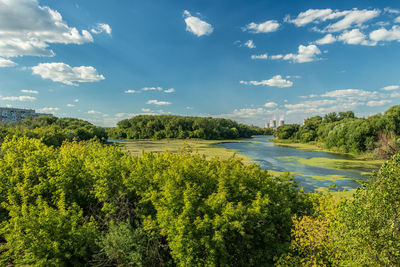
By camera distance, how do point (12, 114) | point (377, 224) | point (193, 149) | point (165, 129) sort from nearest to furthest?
point (377, 224)
point (193, 149)
point (12, 114)
point (165, 129)

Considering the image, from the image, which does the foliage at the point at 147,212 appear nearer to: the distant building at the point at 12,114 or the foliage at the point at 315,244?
the foliage at the point at 315,244

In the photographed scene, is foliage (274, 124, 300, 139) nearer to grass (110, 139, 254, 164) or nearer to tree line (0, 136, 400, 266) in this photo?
grass (110, 139, 254, 164)

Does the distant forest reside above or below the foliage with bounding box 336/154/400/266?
above

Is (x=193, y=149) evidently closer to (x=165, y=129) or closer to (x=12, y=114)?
(x=165, y=129)

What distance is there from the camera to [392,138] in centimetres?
4712

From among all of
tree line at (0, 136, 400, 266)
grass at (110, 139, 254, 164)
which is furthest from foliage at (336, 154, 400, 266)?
grass at (110, 139, 254, 164)

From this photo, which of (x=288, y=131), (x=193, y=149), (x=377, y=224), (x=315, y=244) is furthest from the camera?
(x=288, y=131)

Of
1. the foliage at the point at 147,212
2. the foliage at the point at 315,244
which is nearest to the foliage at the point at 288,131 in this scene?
the foliage at the point at 147,212

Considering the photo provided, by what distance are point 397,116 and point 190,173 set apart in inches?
2449

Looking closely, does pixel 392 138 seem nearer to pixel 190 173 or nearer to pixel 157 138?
pixel 190 173

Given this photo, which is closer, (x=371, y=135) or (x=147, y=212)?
(x=147, y=212)

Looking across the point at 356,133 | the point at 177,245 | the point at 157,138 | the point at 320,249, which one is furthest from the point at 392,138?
the point at 157,138

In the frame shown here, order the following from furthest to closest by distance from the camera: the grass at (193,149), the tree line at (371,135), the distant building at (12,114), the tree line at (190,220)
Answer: the distant building at (12,114), the tree line at (371,135), the grass at (193,149), the tree line at (190,220)

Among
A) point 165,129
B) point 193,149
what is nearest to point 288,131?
point 165,129
